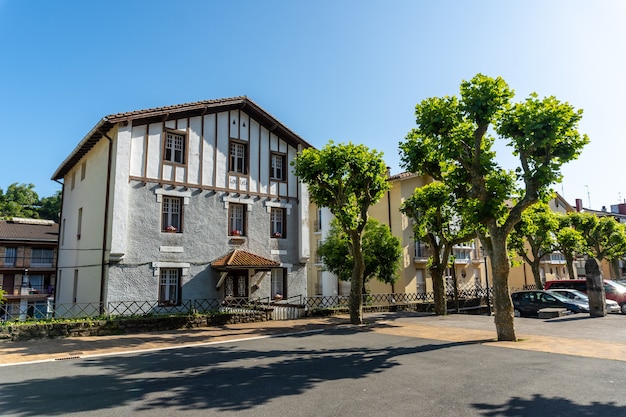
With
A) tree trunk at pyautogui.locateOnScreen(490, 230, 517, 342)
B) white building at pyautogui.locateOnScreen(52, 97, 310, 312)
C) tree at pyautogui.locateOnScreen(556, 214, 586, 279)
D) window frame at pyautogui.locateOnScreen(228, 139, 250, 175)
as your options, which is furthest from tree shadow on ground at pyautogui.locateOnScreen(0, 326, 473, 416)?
tree at pyautogui.locateOnScreen(556, 214, 586, 279)

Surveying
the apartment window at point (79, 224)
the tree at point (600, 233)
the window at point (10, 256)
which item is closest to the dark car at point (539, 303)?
the tree at point (600, 233)

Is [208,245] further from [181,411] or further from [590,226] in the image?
[590,226]

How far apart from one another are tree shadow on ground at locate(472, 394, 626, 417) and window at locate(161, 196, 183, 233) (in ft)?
54.9

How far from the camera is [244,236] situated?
2217 cm

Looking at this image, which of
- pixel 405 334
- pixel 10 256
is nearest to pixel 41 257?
pixel 10 256

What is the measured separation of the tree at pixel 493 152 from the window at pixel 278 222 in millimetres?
10930

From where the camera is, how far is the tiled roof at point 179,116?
758 inches

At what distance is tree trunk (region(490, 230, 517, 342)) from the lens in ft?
42.7

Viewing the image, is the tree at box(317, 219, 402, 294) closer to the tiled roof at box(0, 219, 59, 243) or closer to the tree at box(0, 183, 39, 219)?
the tiled roof at box(0, 219, 59, 243)

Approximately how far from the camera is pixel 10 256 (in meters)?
38.9

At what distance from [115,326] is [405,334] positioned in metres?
10.8

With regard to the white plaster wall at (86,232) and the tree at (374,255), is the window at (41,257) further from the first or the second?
the tree at (374,255)

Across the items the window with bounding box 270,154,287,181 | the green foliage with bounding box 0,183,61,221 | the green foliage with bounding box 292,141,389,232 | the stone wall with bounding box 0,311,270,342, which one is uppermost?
the green foliage with bounding box 0,183,61,221

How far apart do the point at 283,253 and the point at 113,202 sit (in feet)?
29.8
